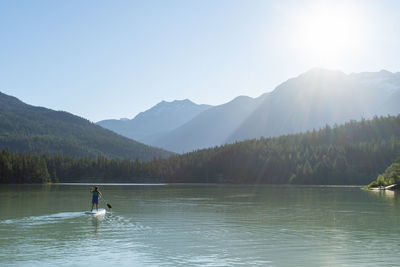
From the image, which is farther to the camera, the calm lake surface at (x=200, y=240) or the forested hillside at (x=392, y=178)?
the forested hillside at (x=392, y=178)

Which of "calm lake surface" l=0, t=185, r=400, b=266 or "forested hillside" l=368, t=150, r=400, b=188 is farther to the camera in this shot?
"forested hillside" l=368, t=150, r=400, b=188

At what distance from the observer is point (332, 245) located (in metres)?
31.3

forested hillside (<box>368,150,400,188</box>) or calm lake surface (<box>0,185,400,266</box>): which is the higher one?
forested hillside (<box>368,150,400,188</box>)

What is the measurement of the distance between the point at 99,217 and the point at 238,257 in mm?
27540

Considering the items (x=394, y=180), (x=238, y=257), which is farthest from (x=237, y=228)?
(x=394, y=180)

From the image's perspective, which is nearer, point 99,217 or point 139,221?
point 139,221

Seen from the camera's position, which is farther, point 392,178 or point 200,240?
point 392,178

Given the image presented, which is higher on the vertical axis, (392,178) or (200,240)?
(392,178)

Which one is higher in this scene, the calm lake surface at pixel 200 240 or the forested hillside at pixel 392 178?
the forested hillside at pixel 392 178

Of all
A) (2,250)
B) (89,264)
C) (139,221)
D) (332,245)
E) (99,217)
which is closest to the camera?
(89,264)

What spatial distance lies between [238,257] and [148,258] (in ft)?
17.4

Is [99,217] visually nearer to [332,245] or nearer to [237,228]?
[237,228]

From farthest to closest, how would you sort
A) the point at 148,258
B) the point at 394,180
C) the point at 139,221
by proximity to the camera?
the point at 394,180
the point at 139,221
the point at 148,258

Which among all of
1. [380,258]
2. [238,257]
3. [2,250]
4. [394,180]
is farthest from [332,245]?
[394,180]
